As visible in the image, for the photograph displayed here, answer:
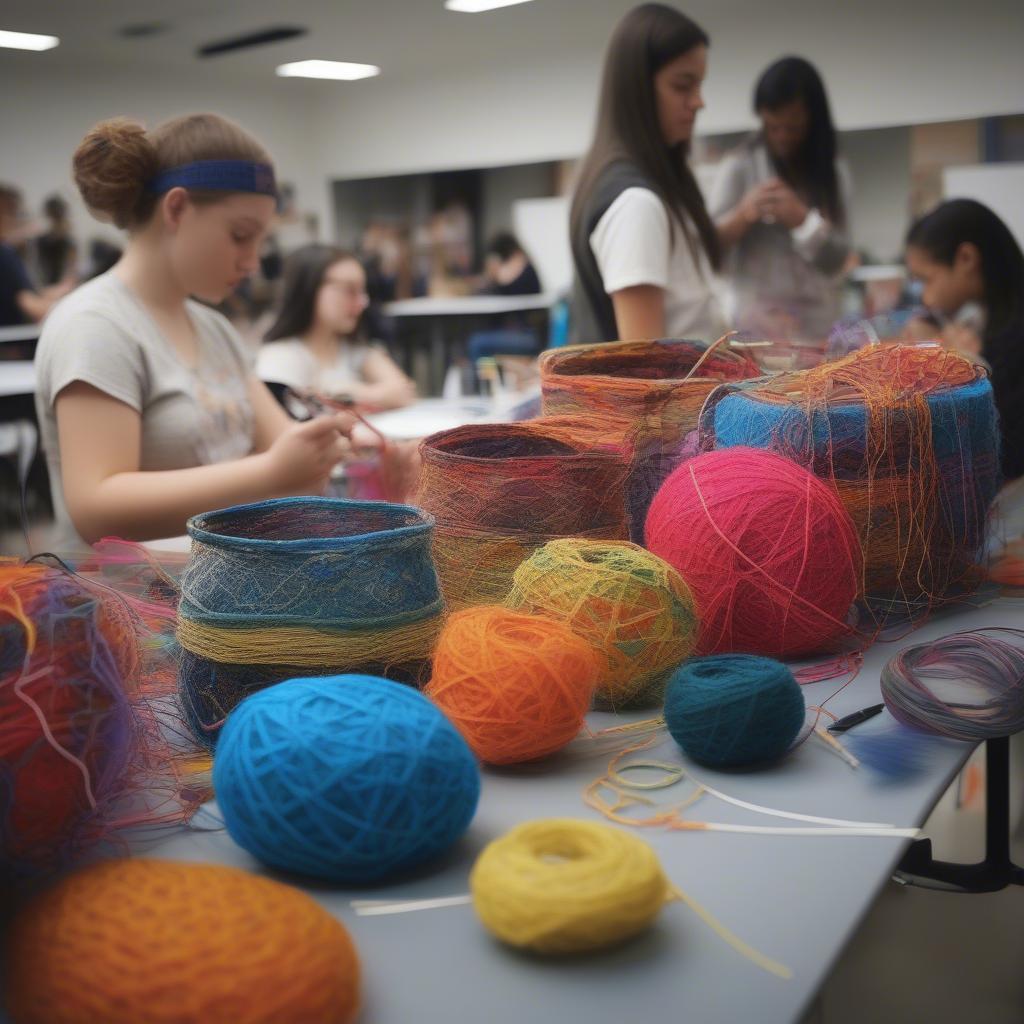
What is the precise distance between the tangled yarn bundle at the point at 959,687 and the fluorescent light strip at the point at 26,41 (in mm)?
6513

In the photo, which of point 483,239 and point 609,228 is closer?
point 609,228

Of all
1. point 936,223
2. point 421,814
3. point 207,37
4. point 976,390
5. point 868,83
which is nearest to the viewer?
point 421,814

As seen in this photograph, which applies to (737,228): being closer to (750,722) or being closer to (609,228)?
(609,228)

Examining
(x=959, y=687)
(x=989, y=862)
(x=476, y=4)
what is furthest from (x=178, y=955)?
(x=476, y=4)

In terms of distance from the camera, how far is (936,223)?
2039 millimetres

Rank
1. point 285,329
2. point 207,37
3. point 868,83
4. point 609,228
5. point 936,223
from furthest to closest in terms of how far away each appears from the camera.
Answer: point 207,37
point 868,83
point 285,329
point 936,223
point 609,228

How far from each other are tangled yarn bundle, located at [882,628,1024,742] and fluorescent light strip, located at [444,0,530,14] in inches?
217

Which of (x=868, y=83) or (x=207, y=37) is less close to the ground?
(x=207, y=37)

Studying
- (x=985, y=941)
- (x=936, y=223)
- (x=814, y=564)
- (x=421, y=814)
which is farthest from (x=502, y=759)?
(x=936, y=223)

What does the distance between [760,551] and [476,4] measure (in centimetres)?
552

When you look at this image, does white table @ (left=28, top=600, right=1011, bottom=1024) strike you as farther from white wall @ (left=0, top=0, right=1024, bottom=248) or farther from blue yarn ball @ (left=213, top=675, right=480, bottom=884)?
white wall @ (left=0, top=0, right=1024, bottom=248)

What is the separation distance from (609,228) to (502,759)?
3.16ft

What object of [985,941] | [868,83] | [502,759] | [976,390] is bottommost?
[985,941]

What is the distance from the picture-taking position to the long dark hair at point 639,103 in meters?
1.61
